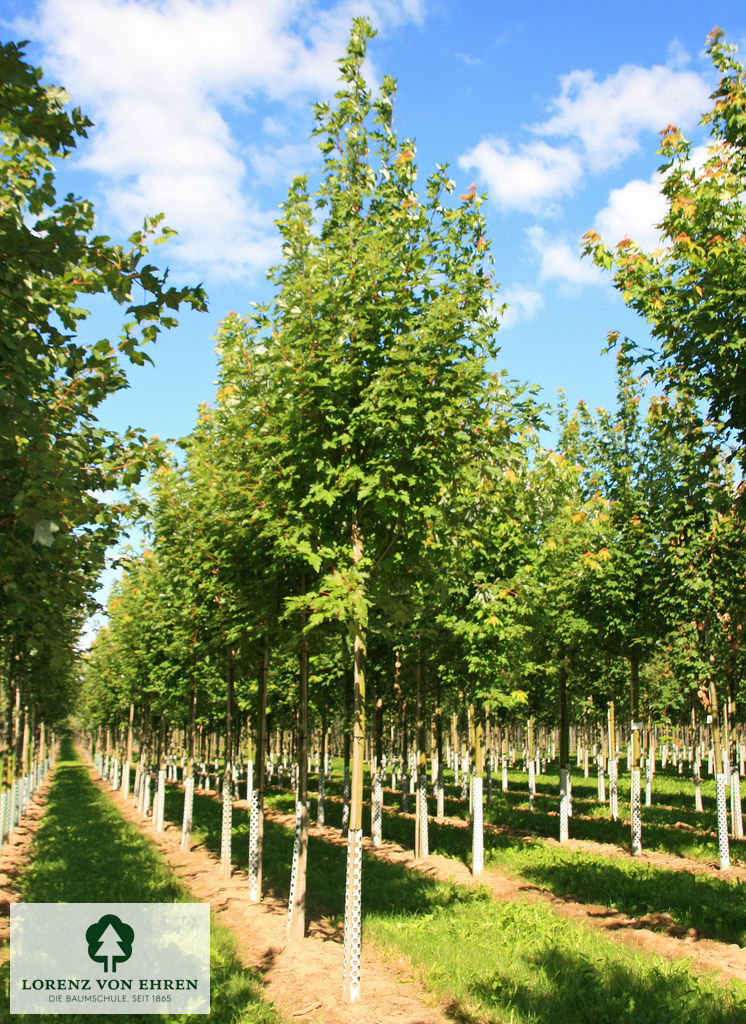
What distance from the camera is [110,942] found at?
974 cm

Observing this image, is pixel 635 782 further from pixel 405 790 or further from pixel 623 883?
pixel 405 790

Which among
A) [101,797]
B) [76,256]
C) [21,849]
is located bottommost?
[101,797]

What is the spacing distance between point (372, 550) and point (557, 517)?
8.51 metres

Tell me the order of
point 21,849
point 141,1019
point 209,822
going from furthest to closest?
1. point 209,822
2. point 21,849
3. point 141,1019

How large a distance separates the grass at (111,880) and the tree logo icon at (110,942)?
1057 mm

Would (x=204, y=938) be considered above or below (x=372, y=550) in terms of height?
below

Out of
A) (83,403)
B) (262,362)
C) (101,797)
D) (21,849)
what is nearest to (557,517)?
(262,362)

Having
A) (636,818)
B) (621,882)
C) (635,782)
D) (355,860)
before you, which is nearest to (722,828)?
(636,818)

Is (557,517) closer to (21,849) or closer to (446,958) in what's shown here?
(446,958)

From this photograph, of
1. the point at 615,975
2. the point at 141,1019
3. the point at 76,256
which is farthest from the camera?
the point at 615,975

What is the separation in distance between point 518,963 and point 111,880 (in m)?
9.28

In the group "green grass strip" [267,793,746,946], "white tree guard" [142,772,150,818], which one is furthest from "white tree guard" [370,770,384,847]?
"white tree guard" [142,772,150,818]

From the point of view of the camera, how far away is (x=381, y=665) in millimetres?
22172

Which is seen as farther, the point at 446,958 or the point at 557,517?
the point at 557,517
